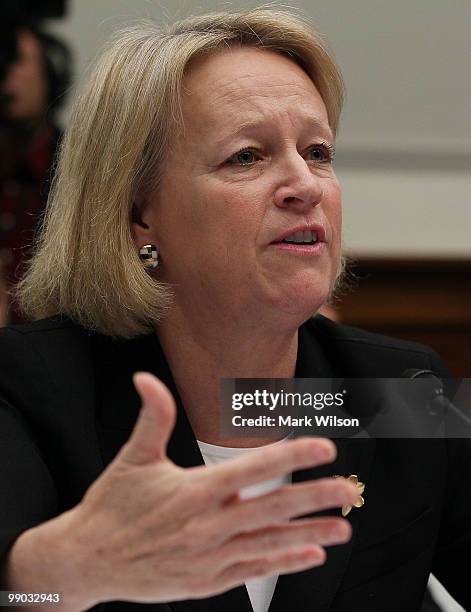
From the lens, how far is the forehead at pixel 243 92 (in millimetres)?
1568

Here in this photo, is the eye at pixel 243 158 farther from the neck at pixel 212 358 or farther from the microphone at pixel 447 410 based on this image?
the microphone at pixel 447 410

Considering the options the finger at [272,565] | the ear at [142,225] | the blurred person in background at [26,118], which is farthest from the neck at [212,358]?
the blurred person in background at [26,118]

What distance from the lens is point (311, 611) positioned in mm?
1421

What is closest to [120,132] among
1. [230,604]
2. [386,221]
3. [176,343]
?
[176,343]

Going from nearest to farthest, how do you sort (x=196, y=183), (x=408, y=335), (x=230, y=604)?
(x=230, y=604) → (x=196, y=183) → (x=408, y=335)

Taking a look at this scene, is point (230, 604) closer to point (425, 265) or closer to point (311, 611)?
point (311, 611)

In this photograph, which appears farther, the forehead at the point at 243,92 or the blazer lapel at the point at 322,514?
the forehead at the point at 243,92

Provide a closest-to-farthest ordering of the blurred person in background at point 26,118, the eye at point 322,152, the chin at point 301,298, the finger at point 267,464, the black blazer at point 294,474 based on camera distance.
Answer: the finger at point 267,464
the black blazer at point 294,474
the chin at point 301,298
the eye at point 322,152
the blurred person in background at point 26,118

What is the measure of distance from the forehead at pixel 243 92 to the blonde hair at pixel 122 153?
23 millimetres

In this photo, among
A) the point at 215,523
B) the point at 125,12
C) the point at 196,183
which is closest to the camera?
the point at 215,523

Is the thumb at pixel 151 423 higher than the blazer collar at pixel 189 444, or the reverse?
the thumb at pixel 151 423

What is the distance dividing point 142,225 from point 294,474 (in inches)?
19.4

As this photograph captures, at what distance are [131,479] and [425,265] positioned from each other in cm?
267

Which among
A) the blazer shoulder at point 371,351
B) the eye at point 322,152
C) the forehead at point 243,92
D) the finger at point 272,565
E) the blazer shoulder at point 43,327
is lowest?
the blazer shoulder at point 371,351
